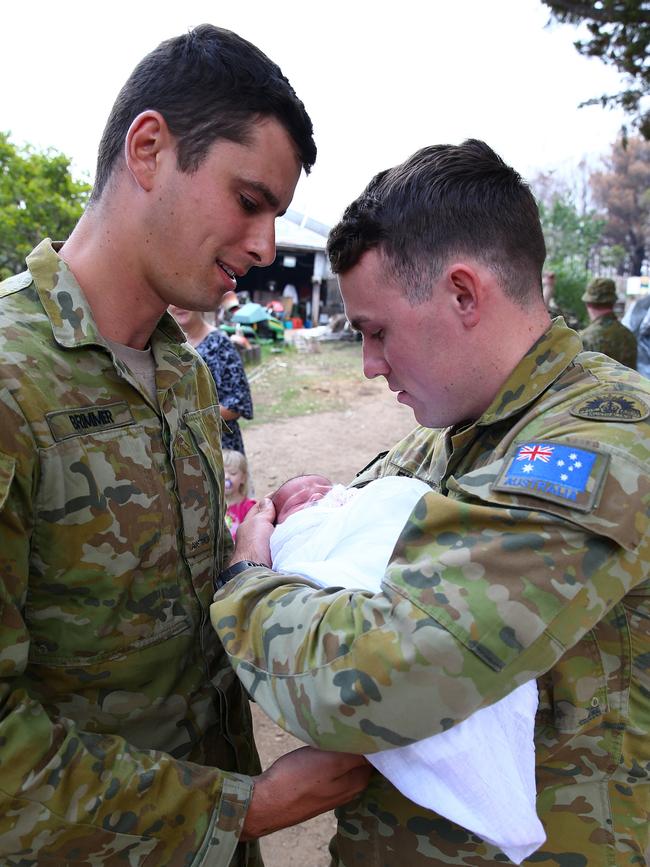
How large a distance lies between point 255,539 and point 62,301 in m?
0.84

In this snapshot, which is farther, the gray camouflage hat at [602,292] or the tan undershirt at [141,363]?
the gray camouflage hat at [602,292]

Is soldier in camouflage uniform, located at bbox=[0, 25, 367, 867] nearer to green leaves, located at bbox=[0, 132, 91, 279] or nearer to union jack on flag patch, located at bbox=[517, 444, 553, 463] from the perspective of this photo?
union jack on flag patch, located at bbox=[517, 444, 553, 463]

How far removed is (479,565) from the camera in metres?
1.11

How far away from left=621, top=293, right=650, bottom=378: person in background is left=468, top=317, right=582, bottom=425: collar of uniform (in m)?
6.31

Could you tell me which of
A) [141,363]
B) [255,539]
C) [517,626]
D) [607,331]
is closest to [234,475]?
[255,539]

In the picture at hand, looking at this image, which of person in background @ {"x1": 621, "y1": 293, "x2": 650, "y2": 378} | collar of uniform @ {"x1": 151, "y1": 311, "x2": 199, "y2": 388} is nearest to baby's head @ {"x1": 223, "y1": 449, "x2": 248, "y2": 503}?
collar of uniform @ {"x1": 151, "y1": 311, "x2": 199, "y2": 388}

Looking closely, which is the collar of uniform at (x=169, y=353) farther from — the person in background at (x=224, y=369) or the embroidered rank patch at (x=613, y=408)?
the person in background at (x=224, y=369)

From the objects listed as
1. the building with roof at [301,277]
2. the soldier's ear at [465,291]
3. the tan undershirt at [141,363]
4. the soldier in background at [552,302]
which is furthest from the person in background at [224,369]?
the building with roof at [301,277]

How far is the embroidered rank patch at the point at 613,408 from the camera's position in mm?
1243

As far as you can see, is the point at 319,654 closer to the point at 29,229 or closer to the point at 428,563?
the point at 428,563

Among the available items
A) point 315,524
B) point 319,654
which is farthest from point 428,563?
point 315,524

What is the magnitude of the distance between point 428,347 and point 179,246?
656 mm

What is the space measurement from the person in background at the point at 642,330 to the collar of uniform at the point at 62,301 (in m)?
6.99

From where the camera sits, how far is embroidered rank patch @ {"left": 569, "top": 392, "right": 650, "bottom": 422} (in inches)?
48.9
